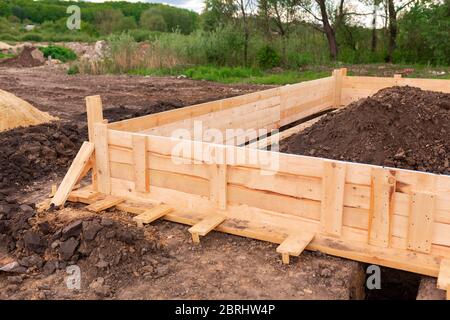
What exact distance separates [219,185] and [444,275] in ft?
5.87

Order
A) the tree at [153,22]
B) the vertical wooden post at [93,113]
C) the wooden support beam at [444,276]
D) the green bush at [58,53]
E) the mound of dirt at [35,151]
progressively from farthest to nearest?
the tree at [153,22]
the green bush at [58,53]
the mound of dirt at [35,151]
the vertical wooden post at [93,113]
the wooden support beam at [444,276]

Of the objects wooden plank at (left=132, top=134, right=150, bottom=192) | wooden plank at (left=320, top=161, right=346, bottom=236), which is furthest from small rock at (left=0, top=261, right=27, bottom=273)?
wooden plank at (left=320, top=161, right=346, bottom=236)

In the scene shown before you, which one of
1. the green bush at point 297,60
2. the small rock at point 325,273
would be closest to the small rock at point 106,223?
the small rock at point 325,273

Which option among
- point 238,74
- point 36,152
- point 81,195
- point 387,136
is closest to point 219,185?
point 81,195

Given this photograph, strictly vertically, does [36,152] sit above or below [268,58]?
below

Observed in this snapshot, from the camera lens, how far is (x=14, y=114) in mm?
7422

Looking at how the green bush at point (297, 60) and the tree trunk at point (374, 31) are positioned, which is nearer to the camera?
the green bush at point (297, 60)

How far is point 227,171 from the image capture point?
4.02 metres

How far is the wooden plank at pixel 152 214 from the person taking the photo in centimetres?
405

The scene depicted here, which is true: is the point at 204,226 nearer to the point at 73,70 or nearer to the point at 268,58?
the point at 268,58

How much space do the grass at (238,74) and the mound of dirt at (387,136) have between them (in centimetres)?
669

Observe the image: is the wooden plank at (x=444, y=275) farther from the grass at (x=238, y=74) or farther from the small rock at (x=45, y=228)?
the grass at (x=238, y=74)

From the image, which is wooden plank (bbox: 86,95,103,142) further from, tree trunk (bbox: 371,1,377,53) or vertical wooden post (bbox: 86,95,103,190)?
tree trunk (bbox: 371,1,377,53)
